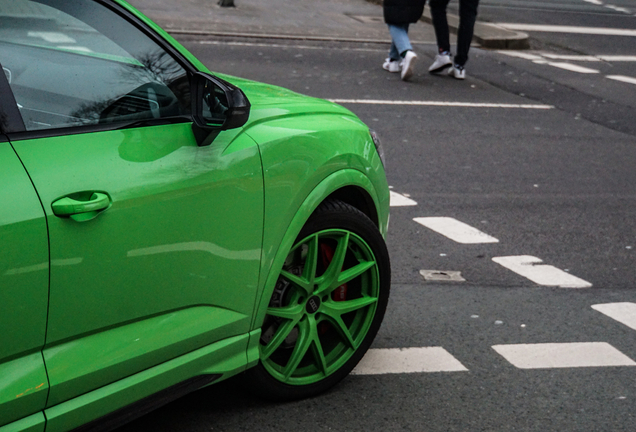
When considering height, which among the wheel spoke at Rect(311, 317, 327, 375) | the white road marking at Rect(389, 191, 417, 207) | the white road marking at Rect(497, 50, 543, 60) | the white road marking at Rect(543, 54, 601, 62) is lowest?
the white road marking at Rect(543, 54, 601, 62)

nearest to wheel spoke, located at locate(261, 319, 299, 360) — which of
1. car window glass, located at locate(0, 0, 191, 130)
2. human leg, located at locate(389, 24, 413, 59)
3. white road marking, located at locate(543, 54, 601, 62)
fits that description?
car window glass, located at locate(0, 0, 191, 130)

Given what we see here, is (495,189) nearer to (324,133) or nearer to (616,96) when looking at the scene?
(324,133)

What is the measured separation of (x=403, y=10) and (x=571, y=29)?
8024mm

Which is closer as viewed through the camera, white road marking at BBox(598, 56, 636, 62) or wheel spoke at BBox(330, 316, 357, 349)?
wheel spoke at BBox(330, 316, 357, 349)

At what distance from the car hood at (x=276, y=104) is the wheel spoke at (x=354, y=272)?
63 centimetres

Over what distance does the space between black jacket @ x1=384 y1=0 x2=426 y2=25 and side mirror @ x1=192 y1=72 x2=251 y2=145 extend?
8.82 metres

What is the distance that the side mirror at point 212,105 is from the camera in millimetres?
2805

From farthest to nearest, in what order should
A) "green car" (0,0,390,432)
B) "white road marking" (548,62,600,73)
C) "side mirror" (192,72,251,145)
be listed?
"white road marking" (548,62,600,73)
"side mirror" (192,72,251,145)
"green car" (0,0,390,432)

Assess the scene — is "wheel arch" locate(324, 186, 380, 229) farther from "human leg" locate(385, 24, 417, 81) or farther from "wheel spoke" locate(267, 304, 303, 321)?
"human leg" locate(385, 24, 417, 81)

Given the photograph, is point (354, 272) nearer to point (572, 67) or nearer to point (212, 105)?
point (212, 105)

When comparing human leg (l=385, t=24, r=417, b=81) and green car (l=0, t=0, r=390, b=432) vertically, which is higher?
green car (l=0, t=0, r=390, b=432)

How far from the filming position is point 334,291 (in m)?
3.66

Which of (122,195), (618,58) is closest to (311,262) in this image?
(122,195)

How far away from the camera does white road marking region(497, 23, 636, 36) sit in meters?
17.6
